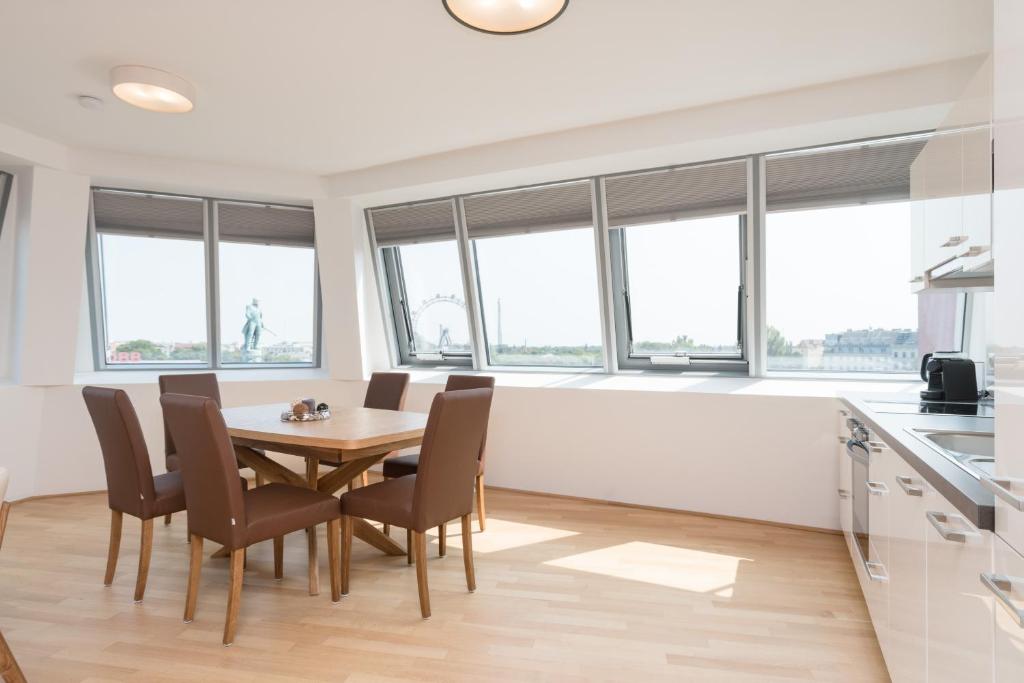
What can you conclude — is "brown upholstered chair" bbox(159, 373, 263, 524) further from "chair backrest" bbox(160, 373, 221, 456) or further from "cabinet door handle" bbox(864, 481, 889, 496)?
"cabinet door handle" bbox(864, 481, 889, 496)

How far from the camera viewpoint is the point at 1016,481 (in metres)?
1.08

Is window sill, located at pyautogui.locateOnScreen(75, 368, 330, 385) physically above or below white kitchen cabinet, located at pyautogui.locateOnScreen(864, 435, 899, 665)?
above

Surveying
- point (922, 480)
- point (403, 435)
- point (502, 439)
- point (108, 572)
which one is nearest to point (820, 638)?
point (922, 480)

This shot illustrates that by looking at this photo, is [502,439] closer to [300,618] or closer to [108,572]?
[300,618]

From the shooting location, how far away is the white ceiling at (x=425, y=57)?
2699 mm

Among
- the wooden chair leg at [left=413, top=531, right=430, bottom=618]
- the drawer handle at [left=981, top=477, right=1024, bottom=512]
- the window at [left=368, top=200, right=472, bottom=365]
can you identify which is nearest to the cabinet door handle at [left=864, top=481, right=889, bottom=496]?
the drawer handle at [left=981, top=477, right=1024, bottom=512]

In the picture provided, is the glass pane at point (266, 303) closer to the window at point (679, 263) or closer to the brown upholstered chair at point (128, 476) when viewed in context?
the brown upholstered chair at point (128, 476)

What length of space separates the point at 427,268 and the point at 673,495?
3.23 metres

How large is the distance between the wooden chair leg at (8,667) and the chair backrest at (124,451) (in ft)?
2.80

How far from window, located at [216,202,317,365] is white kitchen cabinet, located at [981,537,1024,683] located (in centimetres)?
595

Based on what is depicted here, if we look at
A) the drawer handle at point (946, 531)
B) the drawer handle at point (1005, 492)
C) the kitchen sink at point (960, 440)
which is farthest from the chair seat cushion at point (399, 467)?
the drawer handle at point (1005, 492)

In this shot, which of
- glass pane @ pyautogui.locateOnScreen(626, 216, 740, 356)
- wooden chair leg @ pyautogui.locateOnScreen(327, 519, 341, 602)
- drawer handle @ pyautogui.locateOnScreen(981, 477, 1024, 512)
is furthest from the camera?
glass pane @ pyautogui.locateOnScreen(626, 216, 740, 356)

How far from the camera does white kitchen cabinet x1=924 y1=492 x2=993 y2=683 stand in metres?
1.23

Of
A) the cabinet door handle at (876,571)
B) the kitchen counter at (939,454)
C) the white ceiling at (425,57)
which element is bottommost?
the cabinet door handle at (876,571)
